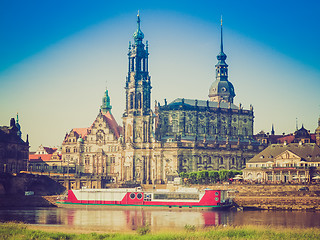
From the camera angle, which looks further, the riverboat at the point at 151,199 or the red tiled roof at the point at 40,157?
the red tiled roof at the point at 40,157

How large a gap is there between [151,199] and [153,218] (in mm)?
17140

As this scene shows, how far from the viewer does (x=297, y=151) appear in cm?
12075

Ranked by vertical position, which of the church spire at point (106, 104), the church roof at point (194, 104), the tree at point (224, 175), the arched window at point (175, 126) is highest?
the church spire at point (106, 104)

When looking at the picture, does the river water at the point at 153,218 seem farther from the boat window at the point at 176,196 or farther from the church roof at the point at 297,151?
the church roof at the point at 297,151

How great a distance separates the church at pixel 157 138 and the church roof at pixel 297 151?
65.5ft

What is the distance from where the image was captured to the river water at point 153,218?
7800cm

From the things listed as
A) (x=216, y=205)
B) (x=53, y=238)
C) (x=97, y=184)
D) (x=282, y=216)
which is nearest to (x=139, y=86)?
(x=97, y=184)

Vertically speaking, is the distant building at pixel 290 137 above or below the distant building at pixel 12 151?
above

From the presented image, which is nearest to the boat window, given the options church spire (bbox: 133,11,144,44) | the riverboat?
the riverboat

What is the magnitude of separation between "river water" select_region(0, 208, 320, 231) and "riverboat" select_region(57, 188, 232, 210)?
3.09 meters

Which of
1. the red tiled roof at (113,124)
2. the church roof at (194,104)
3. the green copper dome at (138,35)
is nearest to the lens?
the green copper dome at (138,35)

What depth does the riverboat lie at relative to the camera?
101 meters

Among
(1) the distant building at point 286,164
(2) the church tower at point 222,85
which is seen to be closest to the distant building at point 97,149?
(2) the church tower at point 222,85

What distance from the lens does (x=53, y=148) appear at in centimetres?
19088
